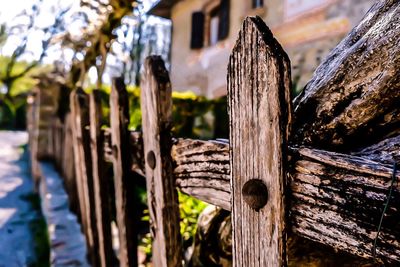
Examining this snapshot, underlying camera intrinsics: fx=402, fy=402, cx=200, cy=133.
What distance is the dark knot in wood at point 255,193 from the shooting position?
2.73 ft

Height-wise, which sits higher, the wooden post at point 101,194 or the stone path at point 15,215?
the wooden post at point 101,194

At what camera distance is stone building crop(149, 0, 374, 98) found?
5855 millimetres

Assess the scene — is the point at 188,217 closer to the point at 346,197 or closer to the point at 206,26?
the point at 346,197

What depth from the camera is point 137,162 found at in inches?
65.9

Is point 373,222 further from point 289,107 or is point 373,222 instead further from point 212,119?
point 212,119

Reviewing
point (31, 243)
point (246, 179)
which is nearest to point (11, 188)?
point (31, 243)

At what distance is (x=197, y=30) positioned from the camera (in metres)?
10.0

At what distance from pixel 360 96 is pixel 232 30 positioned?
7.90m

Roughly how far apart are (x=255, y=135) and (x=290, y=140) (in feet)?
0.24

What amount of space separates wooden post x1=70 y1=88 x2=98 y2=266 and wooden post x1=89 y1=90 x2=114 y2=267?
169mm

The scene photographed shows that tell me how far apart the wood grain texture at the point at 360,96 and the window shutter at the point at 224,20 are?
791cm

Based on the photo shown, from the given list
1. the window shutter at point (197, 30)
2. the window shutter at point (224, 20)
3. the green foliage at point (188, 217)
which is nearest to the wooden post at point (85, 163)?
the green foliage at point (188, 217)

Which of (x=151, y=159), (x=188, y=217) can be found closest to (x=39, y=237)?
(x=188, y=217)

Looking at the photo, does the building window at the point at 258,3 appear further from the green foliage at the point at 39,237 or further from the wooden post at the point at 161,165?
the wooden post at the point at 161,165
